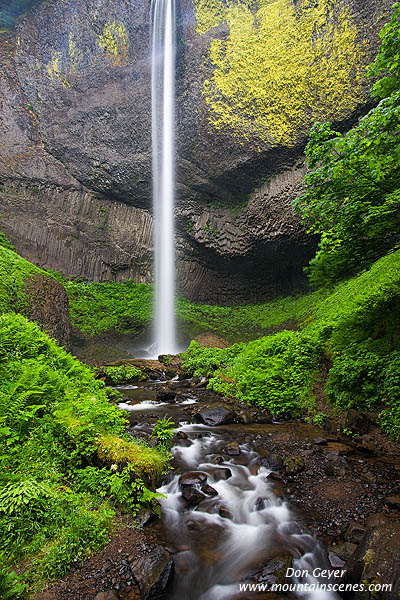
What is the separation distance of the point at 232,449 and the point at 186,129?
2258 cm

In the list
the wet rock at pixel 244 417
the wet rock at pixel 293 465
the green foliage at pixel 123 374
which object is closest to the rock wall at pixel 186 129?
the green foliage at pixel 123 374

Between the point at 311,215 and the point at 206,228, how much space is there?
61.3ft

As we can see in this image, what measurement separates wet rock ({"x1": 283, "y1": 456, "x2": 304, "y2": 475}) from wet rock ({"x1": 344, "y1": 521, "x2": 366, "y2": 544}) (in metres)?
1.19

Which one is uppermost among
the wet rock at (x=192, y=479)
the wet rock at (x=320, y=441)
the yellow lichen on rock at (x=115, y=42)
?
the yellow lichen on rock at (x=115, y=42)

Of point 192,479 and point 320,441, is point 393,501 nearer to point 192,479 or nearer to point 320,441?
point 320,441

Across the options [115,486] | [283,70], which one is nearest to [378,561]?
[115,486]

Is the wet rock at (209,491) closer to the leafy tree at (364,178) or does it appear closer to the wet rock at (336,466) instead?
the wet rock at (336,466)

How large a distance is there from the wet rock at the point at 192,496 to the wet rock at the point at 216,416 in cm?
240

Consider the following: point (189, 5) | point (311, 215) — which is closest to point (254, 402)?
point (311, 215)

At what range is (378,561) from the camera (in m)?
2.37

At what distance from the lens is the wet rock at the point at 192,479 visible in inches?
158

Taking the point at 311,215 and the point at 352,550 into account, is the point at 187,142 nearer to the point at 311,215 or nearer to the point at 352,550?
the point at 311,215

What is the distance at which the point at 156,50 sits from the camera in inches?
943

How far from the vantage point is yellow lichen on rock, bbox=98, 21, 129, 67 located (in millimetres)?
24078
